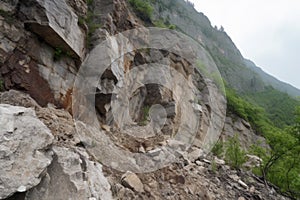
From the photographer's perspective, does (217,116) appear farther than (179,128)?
Yes

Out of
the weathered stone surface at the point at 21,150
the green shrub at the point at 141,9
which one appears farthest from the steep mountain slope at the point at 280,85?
the weathered stone surface at the point at 21,150

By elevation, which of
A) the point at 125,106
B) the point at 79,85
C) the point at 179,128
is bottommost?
the point at 179,128

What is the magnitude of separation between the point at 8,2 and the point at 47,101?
8.87 ft

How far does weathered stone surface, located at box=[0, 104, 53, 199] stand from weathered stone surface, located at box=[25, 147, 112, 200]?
0.64ft

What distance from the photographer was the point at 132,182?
15.9 feet

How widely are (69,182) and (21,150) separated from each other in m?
0.74

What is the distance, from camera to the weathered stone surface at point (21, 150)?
310 cm

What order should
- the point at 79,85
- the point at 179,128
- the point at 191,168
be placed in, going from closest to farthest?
→ the point at 191,168
the point at 79,85
the point at 179,128

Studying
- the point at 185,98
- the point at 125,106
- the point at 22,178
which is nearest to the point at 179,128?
the point at 125,106

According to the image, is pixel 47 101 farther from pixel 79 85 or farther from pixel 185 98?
pixel 185 98

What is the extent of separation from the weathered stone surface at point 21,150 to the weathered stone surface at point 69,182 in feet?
0.64

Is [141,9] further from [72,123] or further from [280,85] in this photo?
[280,85]

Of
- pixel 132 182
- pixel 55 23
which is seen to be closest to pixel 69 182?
pixel 132 182

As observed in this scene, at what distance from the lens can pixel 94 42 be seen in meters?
9.84
